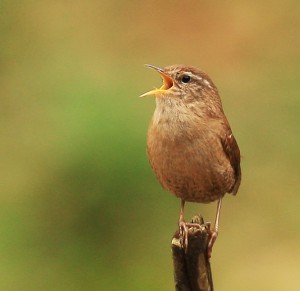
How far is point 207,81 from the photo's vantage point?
430 centimetres

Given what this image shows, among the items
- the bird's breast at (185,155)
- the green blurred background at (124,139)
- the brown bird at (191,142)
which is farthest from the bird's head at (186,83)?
the green blurred background at (124,139)

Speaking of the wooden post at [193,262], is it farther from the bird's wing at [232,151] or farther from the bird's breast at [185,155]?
the bird's wing at [232,151]

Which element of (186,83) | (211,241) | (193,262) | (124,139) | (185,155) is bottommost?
(193,262)

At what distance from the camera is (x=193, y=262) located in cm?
388

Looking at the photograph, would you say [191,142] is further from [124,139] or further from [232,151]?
[124,139]

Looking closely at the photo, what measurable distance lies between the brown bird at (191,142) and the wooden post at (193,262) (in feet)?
0.13

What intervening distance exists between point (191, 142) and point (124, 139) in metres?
3.45

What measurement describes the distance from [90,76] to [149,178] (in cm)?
179

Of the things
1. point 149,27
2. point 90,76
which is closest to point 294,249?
point 90,76

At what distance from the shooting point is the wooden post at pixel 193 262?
12.7ft

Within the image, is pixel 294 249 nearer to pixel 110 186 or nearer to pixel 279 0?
pixel 110 186

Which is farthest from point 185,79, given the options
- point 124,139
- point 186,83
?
point 124,139

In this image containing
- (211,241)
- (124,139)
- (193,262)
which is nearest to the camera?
(193,262)

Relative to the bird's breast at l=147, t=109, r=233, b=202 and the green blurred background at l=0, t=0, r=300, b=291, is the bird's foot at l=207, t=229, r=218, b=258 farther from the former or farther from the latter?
the green blurred background at l=0, t=0, r=300, b=291
